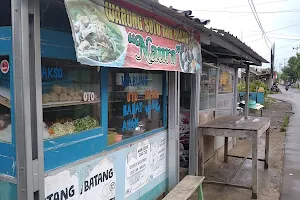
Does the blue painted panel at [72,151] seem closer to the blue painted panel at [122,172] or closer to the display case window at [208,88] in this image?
the blue painted panel at [122,172]

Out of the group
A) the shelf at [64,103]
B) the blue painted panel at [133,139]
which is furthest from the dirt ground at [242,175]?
the shelf at [64,103]

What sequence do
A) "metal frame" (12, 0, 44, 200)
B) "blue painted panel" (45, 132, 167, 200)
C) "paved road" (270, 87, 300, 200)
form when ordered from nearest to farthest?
"metal frame" (12, 0, 44, 200) < "blue painted panel" (45, 132, 167, 200) < "paved road" (270, 87, 300, 200)

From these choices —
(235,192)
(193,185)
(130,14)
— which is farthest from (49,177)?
(235,192)

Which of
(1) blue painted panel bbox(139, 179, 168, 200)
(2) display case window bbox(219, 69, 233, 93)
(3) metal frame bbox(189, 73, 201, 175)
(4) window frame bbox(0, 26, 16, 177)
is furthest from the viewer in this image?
(2) display case window bbox(219, 69, 233, 93)

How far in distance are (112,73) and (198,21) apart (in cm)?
118

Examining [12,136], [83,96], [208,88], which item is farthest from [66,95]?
[208,88]

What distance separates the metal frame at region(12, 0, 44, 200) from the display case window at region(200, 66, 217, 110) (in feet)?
14.1

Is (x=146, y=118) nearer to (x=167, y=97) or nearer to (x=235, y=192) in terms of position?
(x=167, y=97)

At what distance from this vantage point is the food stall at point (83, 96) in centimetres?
215

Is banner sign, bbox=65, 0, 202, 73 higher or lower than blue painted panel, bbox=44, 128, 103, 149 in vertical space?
higher

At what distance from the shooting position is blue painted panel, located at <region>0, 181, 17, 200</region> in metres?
2.26

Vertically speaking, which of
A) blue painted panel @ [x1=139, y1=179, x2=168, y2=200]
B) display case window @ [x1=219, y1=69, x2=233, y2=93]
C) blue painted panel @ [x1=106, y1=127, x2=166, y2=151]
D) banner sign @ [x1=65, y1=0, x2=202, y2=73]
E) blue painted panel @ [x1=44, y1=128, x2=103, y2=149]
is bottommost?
blue painted panel @ [x1=139, y1=179, x2=168, y2=200]

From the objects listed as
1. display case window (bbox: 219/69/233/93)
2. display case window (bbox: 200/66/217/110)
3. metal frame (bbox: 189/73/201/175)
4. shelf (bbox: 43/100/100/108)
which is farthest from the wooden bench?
display case window (bbox: 219/69/233/93)

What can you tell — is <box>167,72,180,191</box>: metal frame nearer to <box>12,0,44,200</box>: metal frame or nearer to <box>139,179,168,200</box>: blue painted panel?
<box>139,179,168,200</box>: blue painted panel
